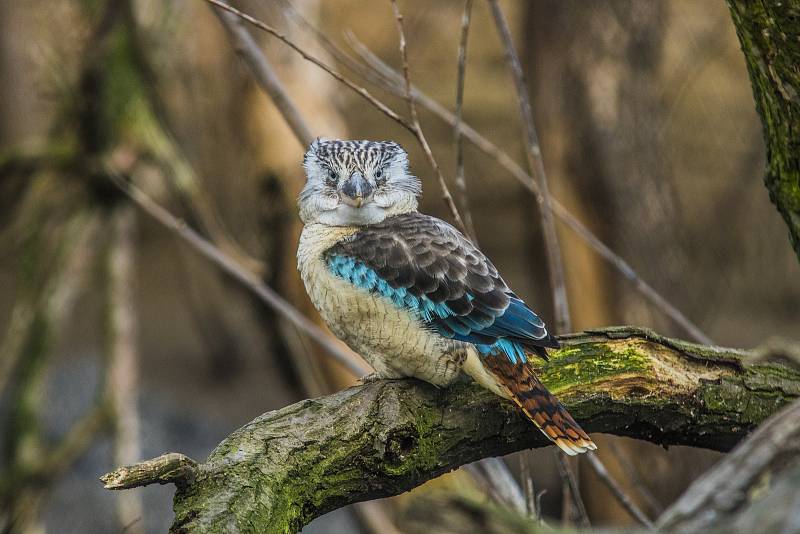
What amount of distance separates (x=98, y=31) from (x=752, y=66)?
3.58 metres

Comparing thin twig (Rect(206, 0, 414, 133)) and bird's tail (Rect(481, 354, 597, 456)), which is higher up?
thin twig (Rect(206, 0, 414, 133))

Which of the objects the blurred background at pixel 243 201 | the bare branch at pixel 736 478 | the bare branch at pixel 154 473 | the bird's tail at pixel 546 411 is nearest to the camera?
the bare branch at pixel 736 478

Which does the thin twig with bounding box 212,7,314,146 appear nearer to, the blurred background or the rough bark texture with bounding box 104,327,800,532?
the blurred background

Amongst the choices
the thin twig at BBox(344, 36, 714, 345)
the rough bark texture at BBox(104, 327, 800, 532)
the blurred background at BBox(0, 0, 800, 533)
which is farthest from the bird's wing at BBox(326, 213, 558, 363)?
the blurred background at BBox(0, 0, 800, 533)

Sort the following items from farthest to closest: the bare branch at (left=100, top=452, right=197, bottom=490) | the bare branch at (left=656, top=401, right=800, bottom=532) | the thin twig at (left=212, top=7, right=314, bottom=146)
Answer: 1. the thin twig at (left=212, top=7, right=314, bottom=146)
2. the bare branch at (left=100, top=452, right=197, bottom=490)
3. the bare branch at (left=656, top=401, right=800, bottom=532)

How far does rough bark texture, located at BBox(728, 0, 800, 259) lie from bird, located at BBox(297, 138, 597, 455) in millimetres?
696

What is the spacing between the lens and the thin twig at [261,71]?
328 centimetres

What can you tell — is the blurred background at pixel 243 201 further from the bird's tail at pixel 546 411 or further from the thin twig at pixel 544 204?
the bird's tail at pixel 546 411

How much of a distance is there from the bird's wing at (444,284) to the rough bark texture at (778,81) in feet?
2.30

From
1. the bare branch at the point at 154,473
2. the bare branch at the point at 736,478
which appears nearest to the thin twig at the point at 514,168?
the bare branch at the point at 154,473

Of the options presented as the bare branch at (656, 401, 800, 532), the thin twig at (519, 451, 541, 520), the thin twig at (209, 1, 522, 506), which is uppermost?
the thin twig at (209, 1, 522, 506)

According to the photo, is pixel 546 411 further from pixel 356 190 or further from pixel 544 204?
pixel 356 190

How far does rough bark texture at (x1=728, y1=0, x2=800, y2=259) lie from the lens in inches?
90.4

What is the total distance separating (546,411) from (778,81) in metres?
0.97
